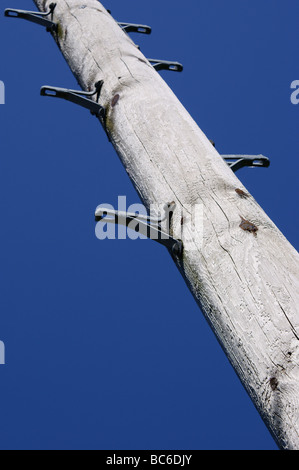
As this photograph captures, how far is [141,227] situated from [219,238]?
0.87ft

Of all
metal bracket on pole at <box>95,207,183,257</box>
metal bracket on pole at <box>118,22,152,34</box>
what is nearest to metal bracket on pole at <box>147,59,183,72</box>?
metal bracket on pole at <box>118,22,152,34</box>

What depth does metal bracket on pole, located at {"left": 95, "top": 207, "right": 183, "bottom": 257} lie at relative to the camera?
2.18m

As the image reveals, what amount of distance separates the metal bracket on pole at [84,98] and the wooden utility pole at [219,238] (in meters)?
0.04

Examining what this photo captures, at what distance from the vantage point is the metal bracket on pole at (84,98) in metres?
2.91

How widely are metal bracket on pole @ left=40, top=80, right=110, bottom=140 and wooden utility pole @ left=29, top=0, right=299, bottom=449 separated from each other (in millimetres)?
39

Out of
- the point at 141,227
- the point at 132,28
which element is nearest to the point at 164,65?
the point at 132,28

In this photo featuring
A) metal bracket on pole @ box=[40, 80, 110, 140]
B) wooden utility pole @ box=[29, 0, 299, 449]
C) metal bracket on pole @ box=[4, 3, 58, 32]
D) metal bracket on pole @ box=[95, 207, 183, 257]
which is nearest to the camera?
wooden utility pole @ box=[29, 0, 299, 449]

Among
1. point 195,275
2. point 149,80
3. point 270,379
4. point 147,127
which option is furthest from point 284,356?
point 149,80

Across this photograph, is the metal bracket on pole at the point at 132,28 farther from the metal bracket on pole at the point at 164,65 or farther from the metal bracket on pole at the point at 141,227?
the metal bracket on pole at the point at 141,227

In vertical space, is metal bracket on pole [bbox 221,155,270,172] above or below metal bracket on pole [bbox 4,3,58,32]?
below

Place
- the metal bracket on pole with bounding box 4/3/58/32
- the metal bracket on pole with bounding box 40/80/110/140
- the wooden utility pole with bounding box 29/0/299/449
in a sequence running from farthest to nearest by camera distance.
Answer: the metal bracket on pole with bounding box 4/3/58/32 < the metal bracket on pole with bounding box 40/80/110/140 < the wooden utility pole with bounding box 29/0/299/449

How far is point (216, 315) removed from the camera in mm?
1980

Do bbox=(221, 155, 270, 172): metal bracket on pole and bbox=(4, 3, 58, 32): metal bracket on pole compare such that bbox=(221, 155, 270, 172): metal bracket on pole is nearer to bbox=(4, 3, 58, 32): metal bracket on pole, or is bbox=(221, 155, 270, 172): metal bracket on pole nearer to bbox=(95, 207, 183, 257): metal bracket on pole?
bbox=(95, 207, 183, 257): metal bracket on pole

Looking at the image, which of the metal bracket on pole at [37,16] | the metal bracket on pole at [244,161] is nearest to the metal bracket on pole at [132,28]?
the metal bracket on pole at [37,16]
